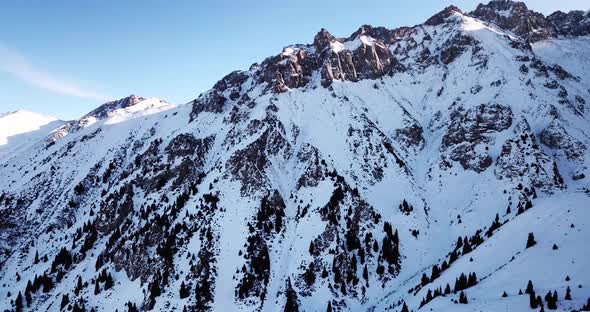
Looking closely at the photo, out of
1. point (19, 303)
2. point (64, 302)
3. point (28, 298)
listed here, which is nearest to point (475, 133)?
point (64, 302)

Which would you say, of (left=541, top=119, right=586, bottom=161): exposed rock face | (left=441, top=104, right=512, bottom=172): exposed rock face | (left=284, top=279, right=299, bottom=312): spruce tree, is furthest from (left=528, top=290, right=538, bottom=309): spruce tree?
(left=541, top=119, right=586, bottom=161): exposed rock face

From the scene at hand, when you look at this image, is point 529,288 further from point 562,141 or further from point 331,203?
point 562,141

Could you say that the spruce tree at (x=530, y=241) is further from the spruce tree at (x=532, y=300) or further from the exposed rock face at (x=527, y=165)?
the exposed rock face at (x=527, y=165)

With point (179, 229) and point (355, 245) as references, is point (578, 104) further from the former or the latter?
point (179, 229)

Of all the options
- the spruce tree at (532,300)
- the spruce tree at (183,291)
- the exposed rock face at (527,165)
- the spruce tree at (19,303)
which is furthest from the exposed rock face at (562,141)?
the spruce tree at (19,303)

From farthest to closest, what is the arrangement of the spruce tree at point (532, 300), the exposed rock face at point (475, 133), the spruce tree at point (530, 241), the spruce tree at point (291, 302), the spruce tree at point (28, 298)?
the exposed rock face at point (475, 133) → the spruce tree at point (28, 298) → the spruce tree at point (291, 302) → the spruce tree at point (530, 241) → the spruce tree at point (532, 300)

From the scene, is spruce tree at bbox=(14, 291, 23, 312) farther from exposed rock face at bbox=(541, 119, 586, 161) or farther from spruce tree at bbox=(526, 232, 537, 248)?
exposed rock face at bbox=(541, 119, 586, 161)

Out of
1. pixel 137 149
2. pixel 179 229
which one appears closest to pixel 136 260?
pixel 179 229

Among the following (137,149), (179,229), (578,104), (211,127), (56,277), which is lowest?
(56,277)
